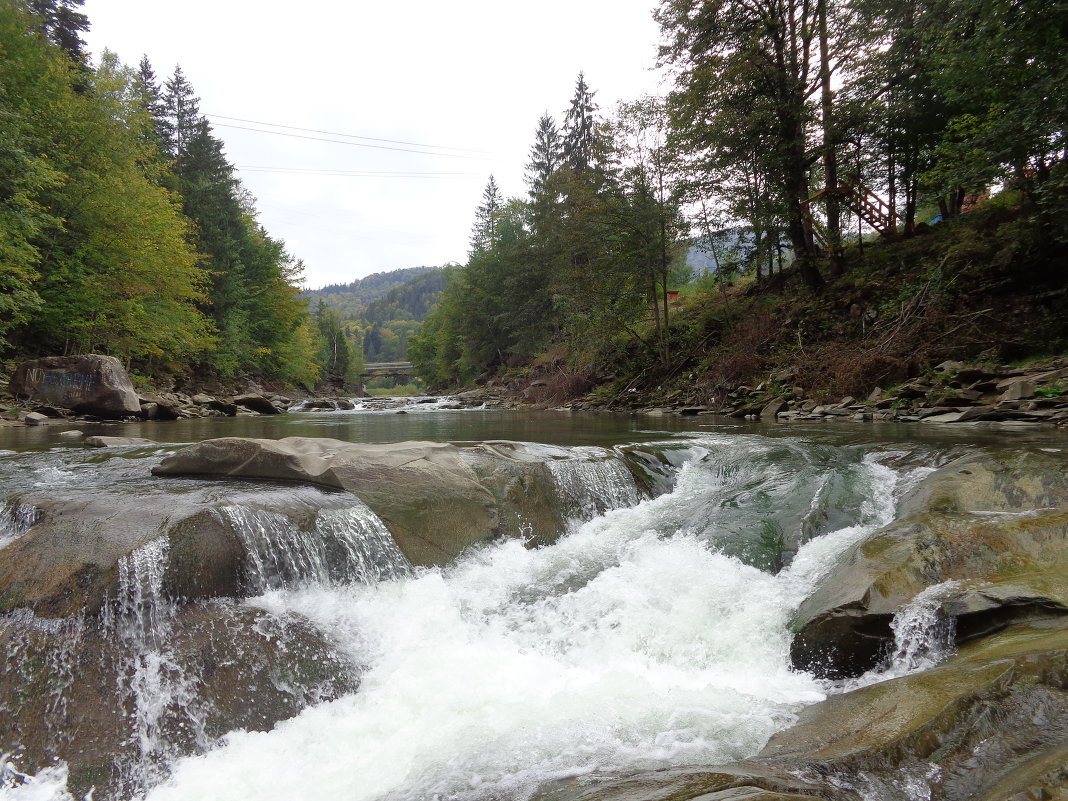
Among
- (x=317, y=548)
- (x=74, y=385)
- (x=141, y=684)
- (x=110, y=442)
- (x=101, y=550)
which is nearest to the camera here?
(x=141, y=684)

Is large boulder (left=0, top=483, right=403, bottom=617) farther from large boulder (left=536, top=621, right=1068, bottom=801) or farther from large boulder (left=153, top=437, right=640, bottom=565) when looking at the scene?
large boulder (left=536, top=621, right=1068, bottom=801)

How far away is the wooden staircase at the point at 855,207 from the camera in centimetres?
1608

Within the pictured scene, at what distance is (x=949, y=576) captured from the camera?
3650mm

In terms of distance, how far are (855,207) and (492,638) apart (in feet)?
60.4

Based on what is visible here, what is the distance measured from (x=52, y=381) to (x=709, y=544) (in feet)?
60.8

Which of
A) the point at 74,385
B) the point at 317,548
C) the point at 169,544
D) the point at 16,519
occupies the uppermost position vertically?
the point at 74,385

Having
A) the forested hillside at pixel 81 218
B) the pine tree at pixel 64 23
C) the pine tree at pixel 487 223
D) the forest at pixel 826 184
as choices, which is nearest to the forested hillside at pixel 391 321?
the pine tree at pixel 487 223

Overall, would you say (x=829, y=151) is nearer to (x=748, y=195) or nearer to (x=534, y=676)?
(x=748, y=195)

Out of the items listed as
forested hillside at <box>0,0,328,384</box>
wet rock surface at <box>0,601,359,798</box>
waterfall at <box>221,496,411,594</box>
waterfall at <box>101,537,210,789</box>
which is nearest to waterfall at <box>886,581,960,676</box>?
wet rock surface at <box>0,601,359,798</box>

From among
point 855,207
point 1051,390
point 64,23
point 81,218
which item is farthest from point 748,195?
point 64,23

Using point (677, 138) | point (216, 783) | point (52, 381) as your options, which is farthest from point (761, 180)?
point (52, 381)

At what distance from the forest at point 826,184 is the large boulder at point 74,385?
14476 mm

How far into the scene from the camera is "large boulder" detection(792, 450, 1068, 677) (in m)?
3.20

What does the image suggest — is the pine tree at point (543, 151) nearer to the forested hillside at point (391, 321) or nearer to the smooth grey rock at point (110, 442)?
the smooth grey rock at point (110, 442)
